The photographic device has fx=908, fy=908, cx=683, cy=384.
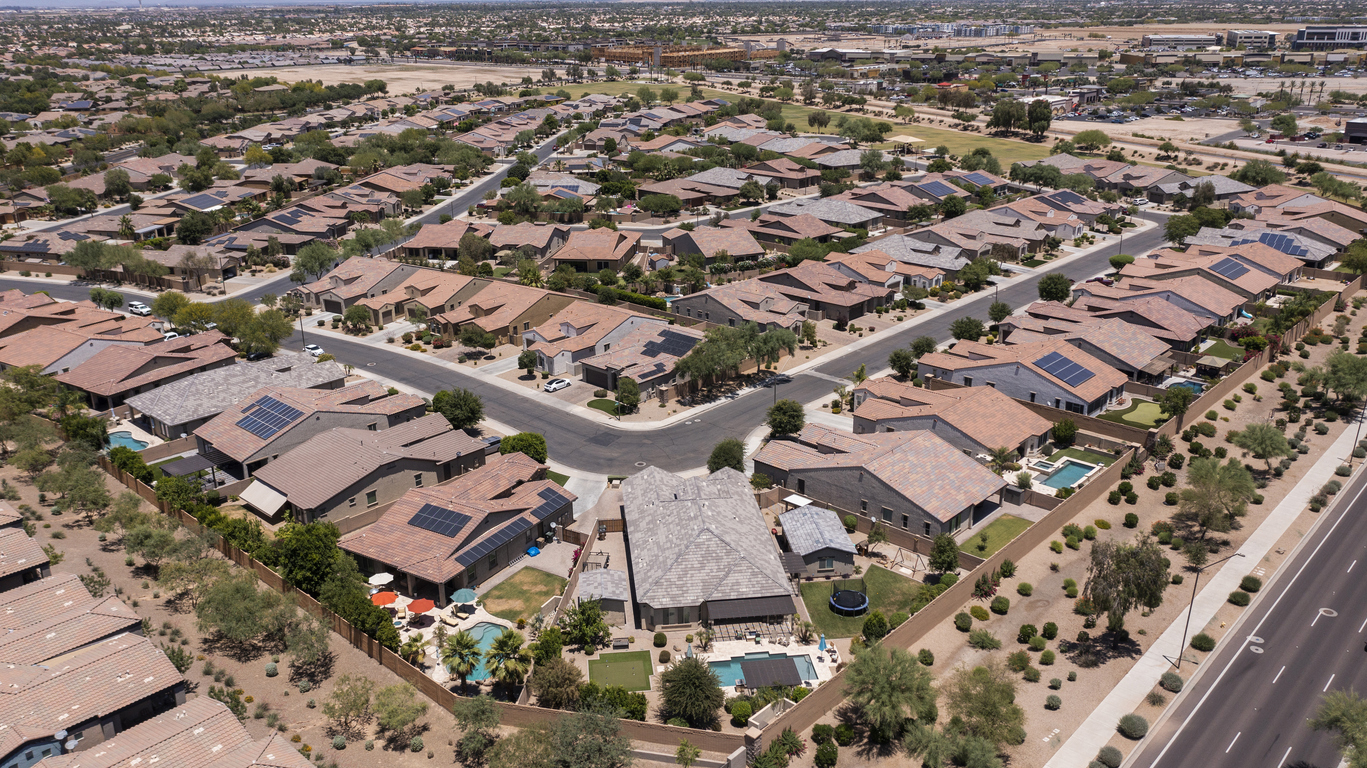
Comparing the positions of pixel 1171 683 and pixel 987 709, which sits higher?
pixel 987 709

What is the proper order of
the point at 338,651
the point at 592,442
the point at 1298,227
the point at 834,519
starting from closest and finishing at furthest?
the point at 338,651 < the point at 834,519 < the point at 592,442 < the point at 1298,227

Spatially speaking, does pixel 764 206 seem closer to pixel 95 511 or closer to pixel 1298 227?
pixel 1298 227

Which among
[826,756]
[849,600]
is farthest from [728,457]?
[826,756]

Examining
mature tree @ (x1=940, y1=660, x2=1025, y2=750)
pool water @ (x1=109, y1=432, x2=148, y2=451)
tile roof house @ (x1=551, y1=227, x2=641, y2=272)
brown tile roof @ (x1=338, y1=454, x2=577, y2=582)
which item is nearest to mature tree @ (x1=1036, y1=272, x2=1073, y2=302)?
tile roof house @ (x1=551, y1=227, x2=641, y2=272)

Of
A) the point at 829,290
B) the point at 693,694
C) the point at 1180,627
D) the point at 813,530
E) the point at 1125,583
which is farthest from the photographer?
the point at 829,290

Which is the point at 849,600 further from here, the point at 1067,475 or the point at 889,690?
the point at 1067,475

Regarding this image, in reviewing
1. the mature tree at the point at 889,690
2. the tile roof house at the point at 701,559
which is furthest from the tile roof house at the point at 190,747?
the mature tree at the point at 889,690

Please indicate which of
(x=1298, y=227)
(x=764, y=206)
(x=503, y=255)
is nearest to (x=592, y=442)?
(x=503, y=255)
